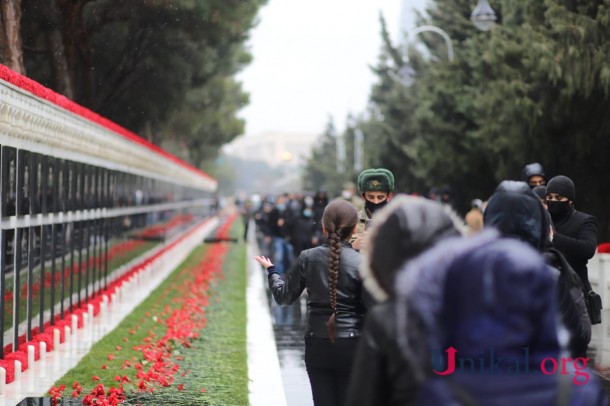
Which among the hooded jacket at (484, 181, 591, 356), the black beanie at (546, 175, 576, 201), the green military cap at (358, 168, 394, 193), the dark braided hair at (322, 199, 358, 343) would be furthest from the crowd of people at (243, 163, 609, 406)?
the black beanie at (546, 175, 576, 201)

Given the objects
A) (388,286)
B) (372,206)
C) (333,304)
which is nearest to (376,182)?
(372,206)

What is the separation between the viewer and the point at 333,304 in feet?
20.1

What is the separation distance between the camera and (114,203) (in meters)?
19.7

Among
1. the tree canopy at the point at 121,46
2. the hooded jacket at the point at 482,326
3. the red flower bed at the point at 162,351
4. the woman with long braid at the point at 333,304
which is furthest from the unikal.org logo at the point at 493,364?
the tree canopy at the point at 121,46

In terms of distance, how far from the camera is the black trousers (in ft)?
20.1

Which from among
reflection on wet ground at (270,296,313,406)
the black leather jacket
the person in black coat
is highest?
the person in black coat

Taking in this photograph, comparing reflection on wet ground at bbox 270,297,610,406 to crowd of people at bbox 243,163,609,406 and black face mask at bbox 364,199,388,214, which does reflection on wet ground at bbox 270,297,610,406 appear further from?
crowd of people at bbox 243,163,609,406

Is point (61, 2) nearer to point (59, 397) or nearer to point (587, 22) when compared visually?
point (587, 22)

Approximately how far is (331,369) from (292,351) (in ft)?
23.1

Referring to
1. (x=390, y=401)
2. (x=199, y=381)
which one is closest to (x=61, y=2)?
(x=199, y=381)

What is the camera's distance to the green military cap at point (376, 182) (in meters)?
7.59

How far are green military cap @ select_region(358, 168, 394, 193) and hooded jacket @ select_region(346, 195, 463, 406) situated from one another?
4.00 meters

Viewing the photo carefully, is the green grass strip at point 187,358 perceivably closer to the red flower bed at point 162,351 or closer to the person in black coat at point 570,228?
the red flower bed at point 162,351

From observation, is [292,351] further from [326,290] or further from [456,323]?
[456,323]
